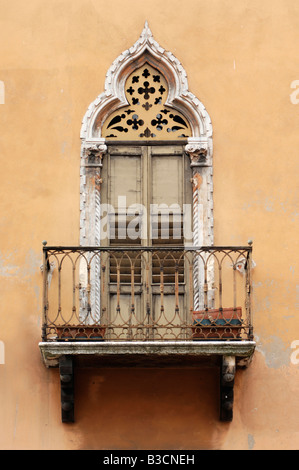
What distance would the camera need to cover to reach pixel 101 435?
41.7ft

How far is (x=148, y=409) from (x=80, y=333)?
1.14m

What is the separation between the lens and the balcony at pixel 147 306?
12281mm

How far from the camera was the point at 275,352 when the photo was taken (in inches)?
511

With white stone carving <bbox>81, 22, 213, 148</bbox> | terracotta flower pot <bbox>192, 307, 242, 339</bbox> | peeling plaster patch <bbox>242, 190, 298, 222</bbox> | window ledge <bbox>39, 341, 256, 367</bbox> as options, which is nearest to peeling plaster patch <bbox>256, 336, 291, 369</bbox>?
window ledge <bbox>39, 341, 256, 367</bbox>

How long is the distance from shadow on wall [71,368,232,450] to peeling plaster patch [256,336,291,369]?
56 cm

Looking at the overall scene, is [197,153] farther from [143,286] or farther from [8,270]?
[8,270]

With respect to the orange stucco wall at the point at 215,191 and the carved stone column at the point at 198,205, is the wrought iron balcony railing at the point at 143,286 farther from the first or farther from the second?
the orange stucco wall at the point at 215,191

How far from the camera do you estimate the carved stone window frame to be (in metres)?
13.3

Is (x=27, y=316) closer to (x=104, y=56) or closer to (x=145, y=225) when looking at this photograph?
(x=145, y=225)

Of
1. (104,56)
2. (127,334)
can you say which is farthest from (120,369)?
(104,56)

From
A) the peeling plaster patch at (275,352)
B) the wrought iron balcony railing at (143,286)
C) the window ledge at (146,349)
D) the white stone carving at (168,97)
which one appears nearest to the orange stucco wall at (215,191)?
the peeling plaster patch at (275,352)

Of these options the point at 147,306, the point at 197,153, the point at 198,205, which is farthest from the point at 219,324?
the point at 197,153

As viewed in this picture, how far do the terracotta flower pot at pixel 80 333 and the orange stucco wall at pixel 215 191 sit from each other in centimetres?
65
